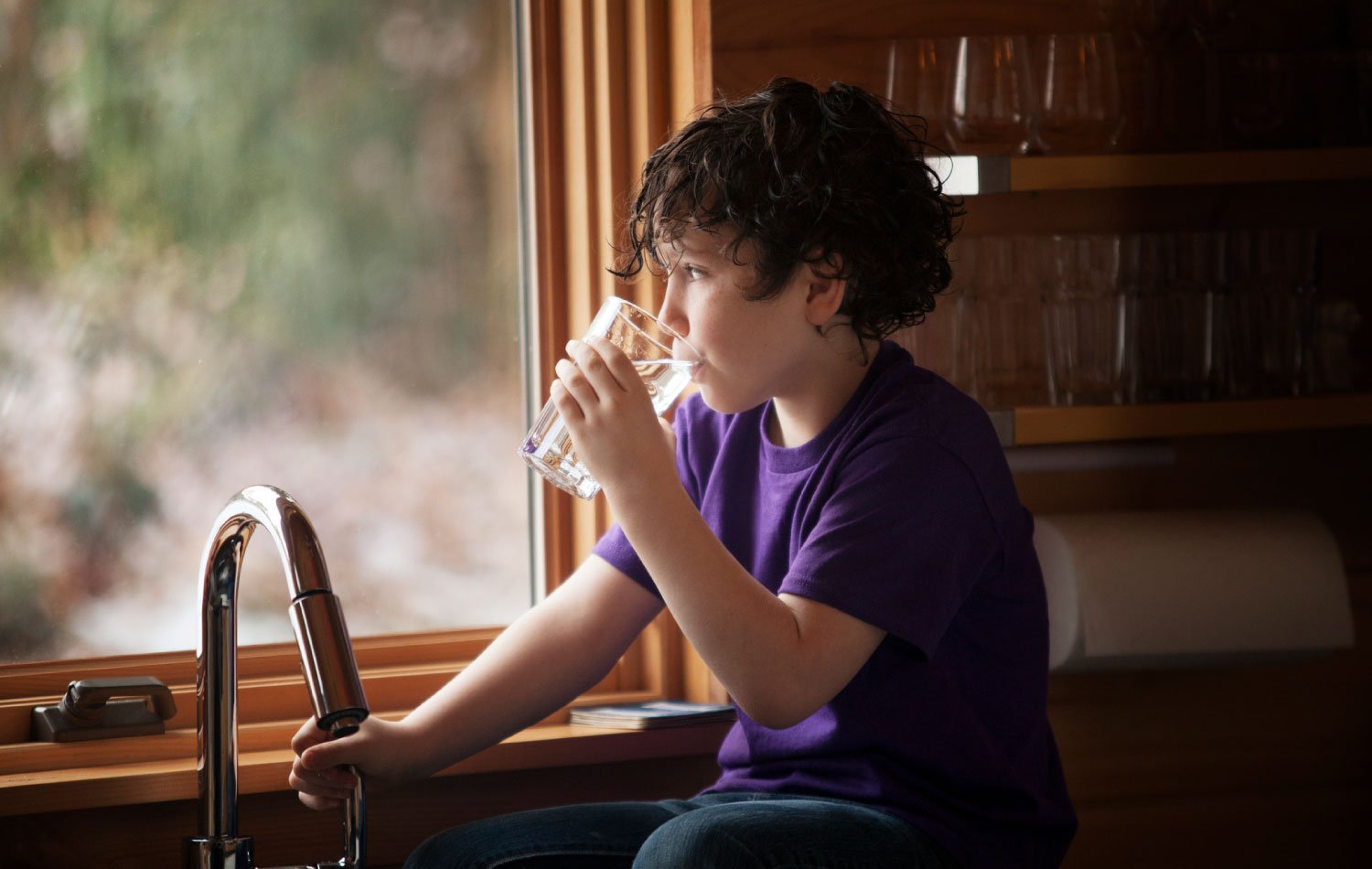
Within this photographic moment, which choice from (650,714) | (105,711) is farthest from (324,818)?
(650,714)

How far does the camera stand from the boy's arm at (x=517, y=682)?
1.28m

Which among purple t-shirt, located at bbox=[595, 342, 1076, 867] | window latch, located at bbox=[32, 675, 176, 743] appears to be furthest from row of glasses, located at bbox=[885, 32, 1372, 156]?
window latch, located at bbox=[32, 675, 176, 743]

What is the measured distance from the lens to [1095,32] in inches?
66.1

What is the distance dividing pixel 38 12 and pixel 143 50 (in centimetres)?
11

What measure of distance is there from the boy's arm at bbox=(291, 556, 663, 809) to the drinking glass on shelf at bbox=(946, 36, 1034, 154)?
24.4 inches

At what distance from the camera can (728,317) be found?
1.27 m

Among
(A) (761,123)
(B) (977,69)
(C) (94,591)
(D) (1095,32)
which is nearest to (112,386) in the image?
(C) (94,591)

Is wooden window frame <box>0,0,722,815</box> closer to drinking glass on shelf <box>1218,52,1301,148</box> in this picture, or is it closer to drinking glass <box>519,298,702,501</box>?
drinking glass <box>519,298,702,501</box>

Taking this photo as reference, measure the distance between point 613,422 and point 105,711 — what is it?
67 cm

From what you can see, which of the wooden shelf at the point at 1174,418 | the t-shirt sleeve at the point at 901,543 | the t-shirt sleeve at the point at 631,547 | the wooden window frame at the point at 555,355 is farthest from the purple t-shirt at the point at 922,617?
the wooden window frame at the point at 555,355

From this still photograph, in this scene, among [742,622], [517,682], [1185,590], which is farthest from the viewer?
[1185,590]

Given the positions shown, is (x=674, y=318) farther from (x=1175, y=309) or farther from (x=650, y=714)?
(x=1175, y=309)

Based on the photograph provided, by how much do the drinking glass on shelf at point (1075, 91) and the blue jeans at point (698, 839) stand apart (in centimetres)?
80

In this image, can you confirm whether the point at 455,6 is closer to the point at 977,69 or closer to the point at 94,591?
the point at 977,69
